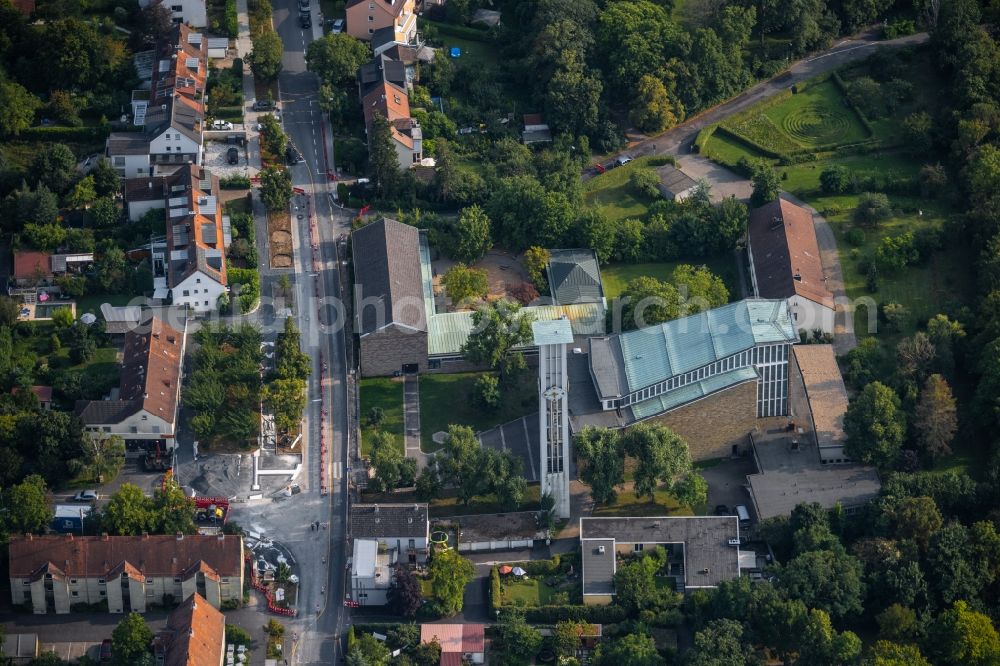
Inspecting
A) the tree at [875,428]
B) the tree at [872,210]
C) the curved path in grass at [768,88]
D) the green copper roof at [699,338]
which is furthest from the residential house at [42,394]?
the tree at [872,210]

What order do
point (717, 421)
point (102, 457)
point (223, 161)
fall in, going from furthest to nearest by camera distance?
point (223, 161) → point (717, 421) → point (102, 457)

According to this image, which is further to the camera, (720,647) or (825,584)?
(825,584)

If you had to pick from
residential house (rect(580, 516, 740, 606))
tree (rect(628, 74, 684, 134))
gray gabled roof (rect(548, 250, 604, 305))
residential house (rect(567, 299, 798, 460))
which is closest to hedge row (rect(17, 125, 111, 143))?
gray gabled roof (rect(548, 250, 604, 305))

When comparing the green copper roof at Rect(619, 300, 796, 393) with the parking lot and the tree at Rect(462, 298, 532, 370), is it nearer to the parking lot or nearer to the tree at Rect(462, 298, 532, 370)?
the tree at Rect(462, 298, 532, 370)

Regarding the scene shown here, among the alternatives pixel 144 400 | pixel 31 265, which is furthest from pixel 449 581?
pixel 31 265

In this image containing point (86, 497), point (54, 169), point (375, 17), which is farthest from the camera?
point (375, 17)

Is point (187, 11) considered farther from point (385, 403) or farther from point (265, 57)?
point (385, 403)
